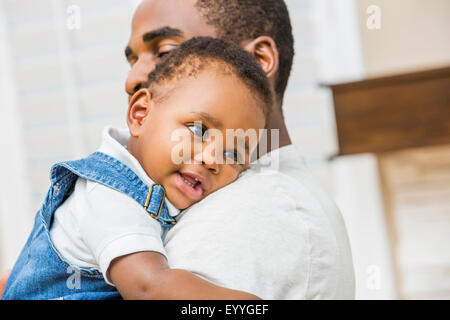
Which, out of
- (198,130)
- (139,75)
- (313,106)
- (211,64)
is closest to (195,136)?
(198,130)

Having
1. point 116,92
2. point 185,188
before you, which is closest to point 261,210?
point 185,188

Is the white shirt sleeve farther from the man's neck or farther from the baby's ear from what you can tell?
the man's neck

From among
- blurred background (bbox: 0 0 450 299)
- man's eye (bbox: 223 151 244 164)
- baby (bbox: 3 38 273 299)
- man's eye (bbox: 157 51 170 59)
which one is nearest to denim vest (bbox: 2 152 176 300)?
baby (bbox: 3 38 273 299)

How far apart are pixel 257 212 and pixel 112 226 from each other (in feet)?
0.61

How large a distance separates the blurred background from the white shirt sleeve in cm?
181

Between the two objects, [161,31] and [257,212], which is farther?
[161,31]

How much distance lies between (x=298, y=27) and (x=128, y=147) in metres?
1.86

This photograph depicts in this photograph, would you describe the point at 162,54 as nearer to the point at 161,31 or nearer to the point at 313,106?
the point at 161,31

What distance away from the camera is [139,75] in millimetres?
926

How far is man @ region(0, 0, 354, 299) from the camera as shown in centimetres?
68

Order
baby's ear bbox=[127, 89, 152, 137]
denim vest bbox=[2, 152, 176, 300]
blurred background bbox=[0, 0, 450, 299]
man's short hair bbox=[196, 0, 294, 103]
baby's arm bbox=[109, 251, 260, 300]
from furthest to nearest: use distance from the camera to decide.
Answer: blurred background bbox=[0, 0, 450, 299] → man's short hair bbox=[196, 0, 294, 103] → baby's ear bbox=[127, 89, 152, 137] → denim vest bbox=[2, 152, 176, 300] → baby's arm bbox=[109, 251, 260, 300]

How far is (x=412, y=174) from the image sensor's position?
8.87 ft
